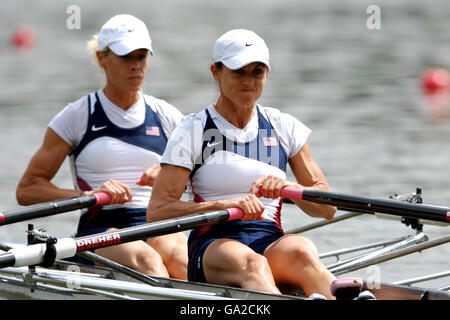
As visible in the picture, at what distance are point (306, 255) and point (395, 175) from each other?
6456 mm

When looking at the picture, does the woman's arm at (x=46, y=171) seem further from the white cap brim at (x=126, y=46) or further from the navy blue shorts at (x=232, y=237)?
the navy blue shorts at (x=232, y=237)

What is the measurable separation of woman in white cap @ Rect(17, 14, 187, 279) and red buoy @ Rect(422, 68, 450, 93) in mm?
11328

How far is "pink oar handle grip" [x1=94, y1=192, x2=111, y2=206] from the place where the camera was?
220 inches

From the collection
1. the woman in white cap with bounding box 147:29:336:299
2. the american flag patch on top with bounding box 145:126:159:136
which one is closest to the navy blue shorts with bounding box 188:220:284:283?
the woman in white cap with bounding box 147:29:336:299

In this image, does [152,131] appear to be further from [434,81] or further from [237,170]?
[434,81]

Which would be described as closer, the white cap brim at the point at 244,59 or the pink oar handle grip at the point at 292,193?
the white cap brim at the point at 244,59

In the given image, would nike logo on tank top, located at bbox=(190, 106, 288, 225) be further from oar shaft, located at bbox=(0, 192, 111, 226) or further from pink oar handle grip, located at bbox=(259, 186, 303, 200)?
oar shaft, located at bbox=(0, 192, 111, 226)

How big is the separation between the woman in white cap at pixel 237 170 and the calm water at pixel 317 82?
232 cm

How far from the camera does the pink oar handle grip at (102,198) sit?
560 cm

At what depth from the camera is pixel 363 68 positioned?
18.6 m

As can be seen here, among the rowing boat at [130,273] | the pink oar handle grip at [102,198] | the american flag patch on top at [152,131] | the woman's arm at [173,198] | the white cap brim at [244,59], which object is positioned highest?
the white cap brim at [244,59]


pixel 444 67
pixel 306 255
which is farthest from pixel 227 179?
pixel 444 67

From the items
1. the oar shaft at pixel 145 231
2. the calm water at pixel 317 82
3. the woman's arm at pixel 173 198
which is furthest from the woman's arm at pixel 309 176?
the calm water at pixel 317 82
